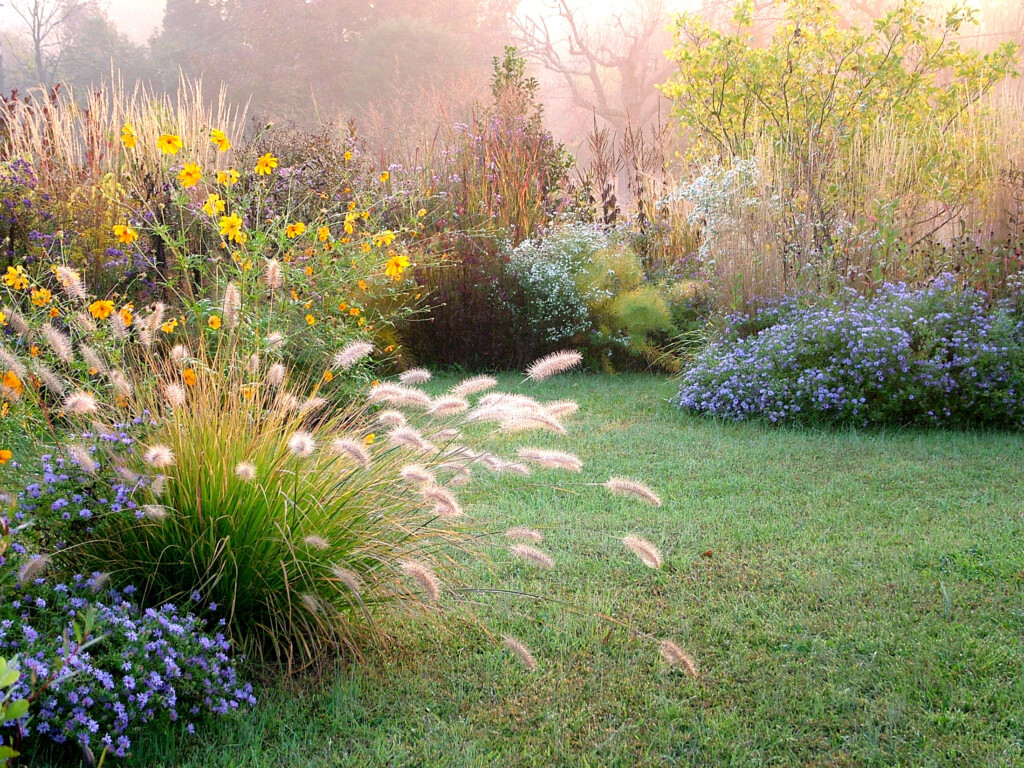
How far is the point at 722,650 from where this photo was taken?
2.35 metres

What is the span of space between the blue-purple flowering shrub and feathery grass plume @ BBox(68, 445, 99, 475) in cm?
396

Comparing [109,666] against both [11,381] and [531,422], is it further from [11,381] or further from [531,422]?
[531,422]

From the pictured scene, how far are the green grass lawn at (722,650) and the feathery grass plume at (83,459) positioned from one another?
66 centimetres

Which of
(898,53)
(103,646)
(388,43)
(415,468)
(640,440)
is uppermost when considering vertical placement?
(388,43)

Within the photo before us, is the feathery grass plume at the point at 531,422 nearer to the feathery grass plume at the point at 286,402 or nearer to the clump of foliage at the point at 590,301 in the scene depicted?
the feathery grass plume at the point at 286,402

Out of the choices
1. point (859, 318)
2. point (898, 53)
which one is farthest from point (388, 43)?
point (859, 318)

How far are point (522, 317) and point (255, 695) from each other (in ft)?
18.0

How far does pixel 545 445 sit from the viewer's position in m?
4.64

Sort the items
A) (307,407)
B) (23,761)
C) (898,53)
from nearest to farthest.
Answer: (23,761) < (307,407) < (898,53)

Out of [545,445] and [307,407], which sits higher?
[307,407]

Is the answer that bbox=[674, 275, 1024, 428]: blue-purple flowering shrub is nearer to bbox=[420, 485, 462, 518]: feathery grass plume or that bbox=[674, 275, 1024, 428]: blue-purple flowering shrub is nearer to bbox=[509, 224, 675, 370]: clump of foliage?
bbox=[509, 224, 675, 370]: clump of foliage

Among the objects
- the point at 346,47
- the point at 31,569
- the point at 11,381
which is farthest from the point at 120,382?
the point at 346,47

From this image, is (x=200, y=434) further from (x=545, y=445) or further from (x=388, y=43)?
(x=388, y=43)

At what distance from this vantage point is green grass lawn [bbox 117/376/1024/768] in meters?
1.92
